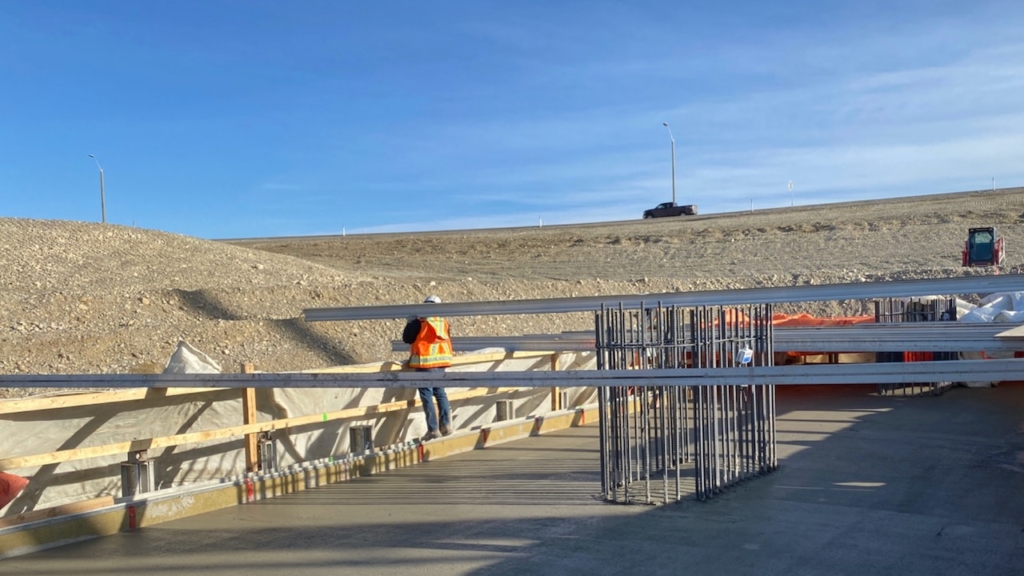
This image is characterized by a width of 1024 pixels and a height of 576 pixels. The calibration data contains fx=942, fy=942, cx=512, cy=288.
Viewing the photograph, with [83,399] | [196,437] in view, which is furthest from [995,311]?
[83,399]

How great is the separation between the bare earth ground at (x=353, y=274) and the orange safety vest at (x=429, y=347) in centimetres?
296

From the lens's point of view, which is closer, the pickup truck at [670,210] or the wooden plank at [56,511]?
the wooden plank at [56,511]

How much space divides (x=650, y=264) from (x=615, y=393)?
31145 millimetres

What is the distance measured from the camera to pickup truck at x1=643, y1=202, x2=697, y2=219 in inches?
2559

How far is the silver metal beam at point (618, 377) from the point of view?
4.89 meters

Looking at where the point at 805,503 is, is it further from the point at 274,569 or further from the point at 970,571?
the point at 274,569

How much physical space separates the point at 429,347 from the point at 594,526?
12.0 feet

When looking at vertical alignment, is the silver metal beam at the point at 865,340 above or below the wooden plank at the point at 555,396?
above

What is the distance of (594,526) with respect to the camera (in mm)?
7352

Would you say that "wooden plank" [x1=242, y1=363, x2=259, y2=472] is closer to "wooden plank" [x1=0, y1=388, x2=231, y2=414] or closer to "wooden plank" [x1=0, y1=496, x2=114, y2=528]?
"wooden plank" [x1=0, y1=388, x2=231, y2=414]

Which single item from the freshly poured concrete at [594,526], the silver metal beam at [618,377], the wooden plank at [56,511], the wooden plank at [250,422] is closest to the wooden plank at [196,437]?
the wooden plank at [250,422]

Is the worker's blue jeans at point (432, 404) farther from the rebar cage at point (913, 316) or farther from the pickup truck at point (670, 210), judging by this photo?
the pickup truck at point (670, 210)

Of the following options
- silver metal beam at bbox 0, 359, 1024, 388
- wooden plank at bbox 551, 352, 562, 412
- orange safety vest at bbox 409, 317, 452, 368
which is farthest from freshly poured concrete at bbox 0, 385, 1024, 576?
wooden plank at bbox 551, 352, 562, 412

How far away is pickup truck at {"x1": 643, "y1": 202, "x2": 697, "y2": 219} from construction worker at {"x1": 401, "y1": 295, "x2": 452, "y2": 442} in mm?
A: 56145
